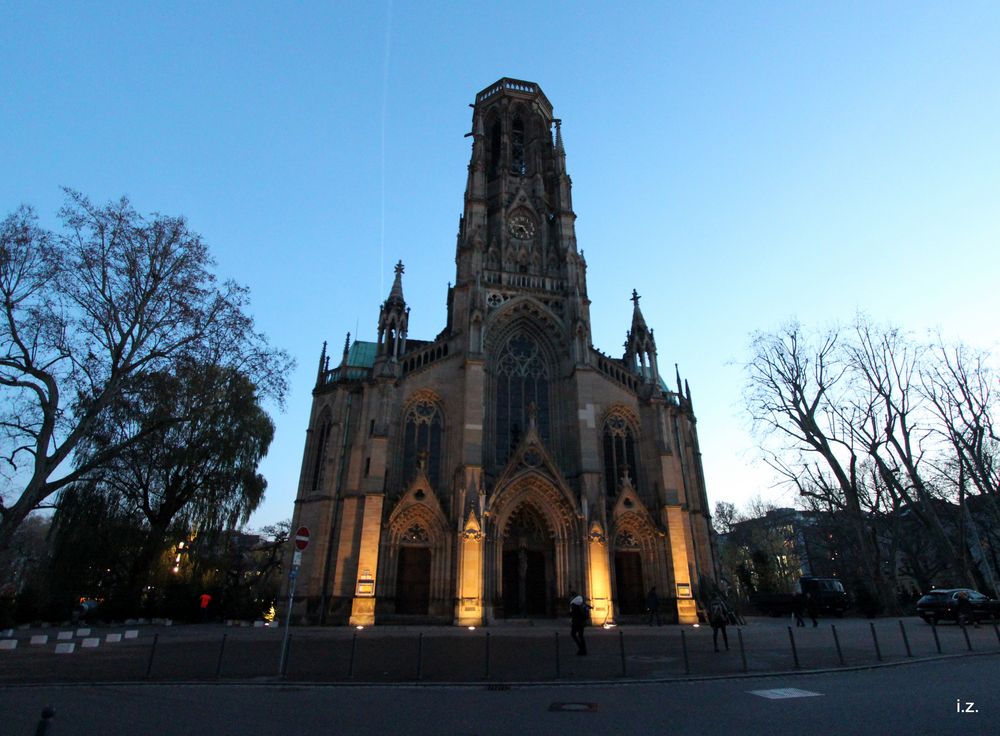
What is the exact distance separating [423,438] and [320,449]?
19.1 ft

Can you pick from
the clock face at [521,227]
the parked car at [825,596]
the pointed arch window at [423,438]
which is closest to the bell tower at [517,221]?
the clock face at [521,227]

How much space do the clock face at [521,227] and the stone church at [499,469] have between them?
1.30m

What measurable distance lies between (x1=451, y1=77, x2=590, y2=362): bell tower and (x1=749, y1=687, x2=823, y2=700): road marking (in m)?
21.9

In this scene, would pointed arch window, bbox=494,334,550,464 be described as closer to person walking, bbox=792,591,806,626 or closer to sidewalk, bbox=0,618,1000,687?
sidewalk, bbox=0,618,1000,687

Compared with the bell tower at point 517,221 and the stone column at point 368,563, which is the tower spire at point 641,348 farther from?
the stone column at point 368,563

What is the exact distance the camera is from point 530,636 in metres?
17.8

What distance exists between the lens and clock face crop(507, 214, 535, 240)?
3631 centimetres

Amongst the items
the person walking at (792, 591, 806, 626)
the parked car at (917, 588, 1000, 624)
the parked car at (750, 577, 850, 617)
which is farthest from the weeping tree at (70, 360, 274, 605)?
the parked car at (750, 577, 850, 617)

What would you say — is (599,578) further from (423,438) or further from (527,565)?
(423,438)

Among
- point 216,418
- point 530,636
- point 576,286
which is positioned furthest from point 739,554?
point 216,418

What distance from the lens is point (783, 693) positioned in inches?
326

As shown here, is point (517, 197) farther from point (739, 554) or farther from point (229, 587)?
point (739, 554)

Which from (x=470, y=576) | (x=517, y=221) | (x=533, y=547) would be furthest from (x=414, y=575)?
(x=517, y=221)

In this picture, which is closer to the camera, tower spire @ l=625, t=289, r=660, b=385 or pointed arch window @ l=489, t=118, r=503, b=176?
tower spire @ l=625, t=289, r=660, b=385
